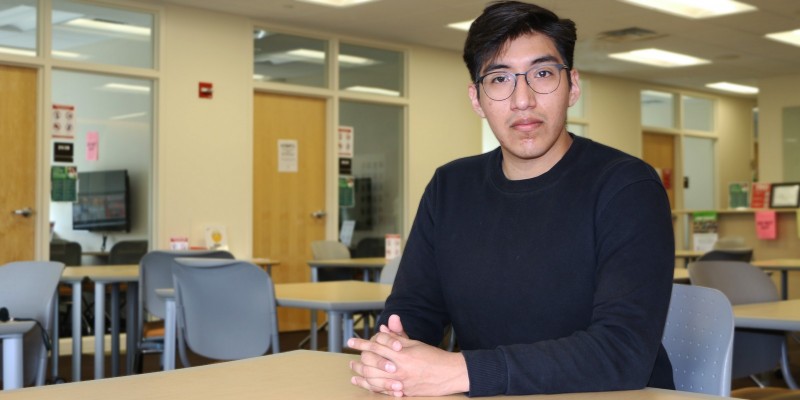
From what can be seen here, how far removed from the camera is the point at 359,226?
9.39 metres

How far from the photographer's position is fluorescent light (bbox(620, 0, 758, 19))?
8156 mm

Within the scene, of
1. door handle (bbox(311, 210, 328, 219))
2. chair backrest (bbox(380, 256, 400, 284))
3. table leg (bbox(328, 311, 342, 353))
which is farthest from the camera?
door handle (bbox(311, 210, 328, 219))

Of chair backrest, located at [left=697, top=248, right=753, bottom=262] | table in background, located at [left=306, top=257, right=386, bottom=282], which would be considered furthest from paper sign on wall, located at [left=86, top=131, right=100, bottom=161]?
chair backrest, located at [left=697, top=248, right=753, bottom=262]

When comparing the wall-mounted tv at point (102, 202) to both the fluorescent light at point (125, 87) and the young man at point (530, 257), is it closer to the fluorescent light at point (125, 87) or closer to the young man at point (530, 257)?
the fluorescent light at point (125, 87)

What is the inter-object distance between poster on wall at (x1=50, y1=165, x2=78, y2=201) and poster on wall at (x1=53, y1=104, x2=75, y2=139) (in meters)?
0.25

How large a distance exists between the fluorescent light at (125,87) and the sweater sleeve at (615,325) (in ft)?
21.7

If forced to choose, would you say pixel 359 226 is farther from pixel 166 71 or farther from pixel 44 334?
pixel 44 334

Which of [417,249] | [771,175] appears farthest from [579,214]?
[771,175]

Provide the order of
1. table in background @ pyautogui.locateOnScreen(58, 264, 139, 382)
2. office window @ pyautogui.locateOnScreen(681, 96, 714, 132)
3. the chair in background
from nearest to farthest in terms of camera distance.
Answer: the chair in background < table in background @ pyautogui.locateOnScreen(58, 264, 139, 382) < office window @ pyautogui.locateOnScreen(681, 96, 714, 132)

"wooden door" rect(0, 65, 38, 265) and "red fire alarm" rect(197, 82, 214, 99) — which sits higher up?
"red fire alarm" rect(197, 82, 214, 99)

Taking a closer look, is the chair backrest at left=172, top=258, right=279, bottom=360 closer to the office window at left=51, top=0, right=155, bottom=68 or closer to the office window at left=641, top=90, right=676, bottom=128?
the office window at left=51, top=0, right=155, bottom=68

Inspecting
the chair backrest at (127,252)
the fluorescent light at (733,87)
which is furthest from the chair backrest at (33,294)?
the fluorescent light at (733,87)

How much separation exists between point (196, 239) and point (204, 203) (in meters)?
0.31

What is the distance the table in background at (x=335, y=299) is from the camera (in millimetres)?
3371
